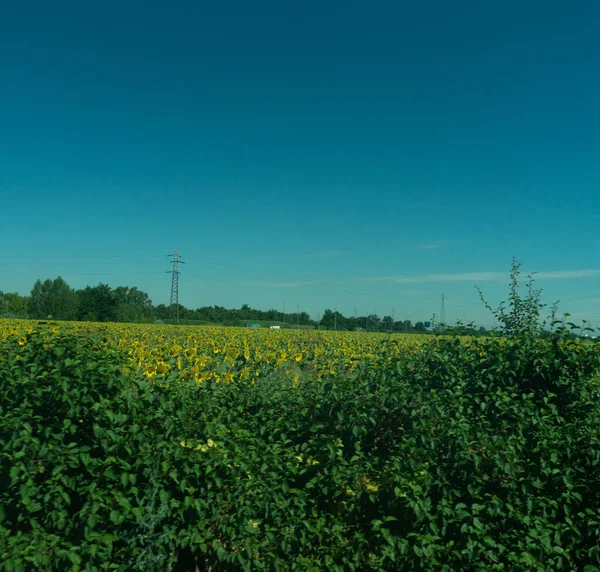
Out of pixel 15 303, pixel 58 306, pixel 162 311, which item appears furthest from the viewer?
pixel 15 303

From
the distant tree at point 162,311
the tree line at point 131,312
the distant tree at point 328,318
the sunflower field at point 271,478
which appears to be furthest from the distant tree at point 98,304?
the sunflower field at point 271,478

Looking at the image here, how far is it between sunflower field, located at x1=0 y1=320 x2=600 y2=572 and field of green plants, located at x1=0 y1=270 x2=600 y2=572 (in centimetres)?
2

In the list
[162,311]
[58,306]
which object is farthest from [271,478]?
[162,311]

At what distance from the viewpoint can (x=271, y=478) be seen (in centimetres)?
456

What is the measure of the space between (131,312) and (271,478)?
203 ft

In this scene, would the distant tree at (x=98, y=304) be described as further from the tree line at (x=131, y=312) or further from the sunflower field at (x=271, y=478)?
the sunflower field at (x=271, y=478)

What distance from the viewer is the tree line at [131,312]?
6162 cm

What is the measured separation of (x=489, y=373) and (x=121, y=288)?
274 ft

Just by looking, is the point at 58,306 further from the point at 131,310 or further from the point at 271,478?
the point at 271,478

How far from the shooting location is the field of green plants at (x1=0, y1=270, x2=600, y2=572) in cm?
409

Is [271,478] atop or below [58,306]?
below

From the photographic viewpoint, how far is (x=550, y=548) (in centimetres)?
395

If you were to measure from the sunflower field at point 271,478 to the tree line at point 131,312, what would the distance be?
44.5m

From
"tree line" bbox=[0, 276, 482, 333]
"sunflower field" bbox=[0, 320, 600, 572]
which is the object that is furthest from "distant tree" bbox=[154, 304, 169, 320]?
"sunflower field" bbox=[0, 320, 600, 572]
